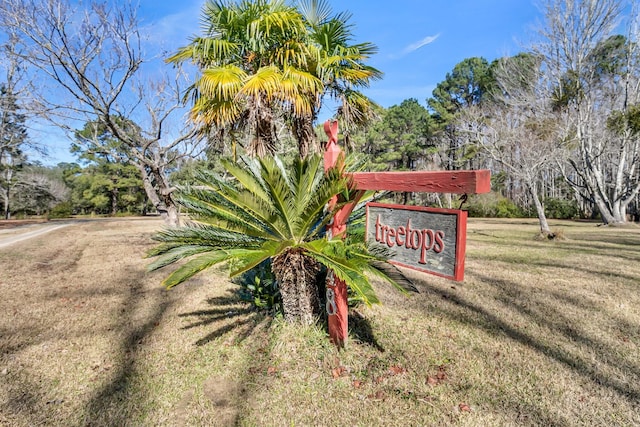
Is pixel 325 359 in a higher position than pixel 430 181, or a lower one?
lower

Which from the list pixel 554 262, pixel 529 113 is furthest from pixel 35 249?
pixel 529 113

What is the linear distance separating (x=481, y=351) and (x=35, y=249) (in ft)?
42.7

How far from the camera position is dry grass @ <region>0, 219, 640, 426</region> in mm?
2752

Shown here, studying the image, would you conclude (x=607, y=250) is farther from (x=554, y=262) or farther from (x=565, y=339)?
(x=565, y=339)

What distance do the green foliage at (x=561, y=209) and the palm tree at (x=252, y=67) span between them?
28.4 metres

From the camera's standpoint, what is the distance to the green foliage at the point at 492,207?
86.8ft

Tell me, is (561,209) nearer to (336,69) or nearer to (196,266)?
(336,69)

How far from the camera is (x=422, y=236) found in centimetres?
237

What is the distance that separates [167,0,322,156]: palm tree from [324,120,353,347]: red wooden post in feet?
3.30

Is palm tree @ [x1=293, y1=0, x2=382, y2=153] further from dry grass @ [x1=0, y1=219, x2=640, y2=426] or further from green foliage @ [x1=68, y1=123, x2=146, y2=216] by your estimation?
green foliage @ [x1=68, y1=123, x2=146, y2=216]

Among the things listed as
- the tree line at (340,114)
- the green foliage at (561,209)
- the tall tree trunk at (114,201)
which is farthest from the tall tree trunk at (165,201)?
the tall tree trunk at (114,201)

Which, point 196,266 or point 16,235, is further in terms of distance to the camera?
point 16,235

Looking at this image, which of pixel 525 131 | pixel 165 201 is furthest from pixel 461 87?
pixel 165 201

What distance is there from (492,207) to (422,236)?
28008 mm
